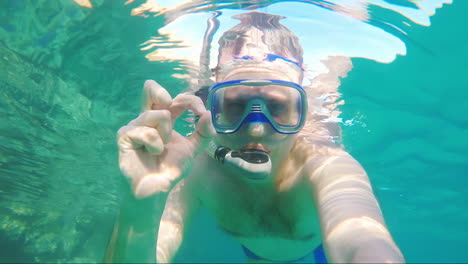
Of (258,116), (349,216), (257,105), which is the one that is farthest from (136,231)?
(257,105)

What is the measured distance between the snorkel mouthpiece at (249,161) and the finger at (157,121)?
96 cm

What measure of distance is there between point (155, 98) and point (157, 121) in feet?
0.81

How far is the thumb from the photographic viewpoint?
7.99ft

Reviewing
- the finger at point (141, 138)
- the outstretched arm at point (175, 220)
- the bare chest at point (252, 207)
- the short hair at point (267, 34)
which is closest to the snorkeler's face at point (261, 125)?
the bare chest at point (252, 207)

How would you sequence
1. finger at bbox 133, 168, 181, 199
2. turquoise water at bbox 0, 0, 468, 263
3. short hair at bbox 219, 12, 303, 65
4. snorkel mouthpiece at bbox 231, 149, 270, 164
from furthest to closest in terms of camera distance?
turquoise water at bbox 0, 0, 468, 263
short hair at bbox 219, 12, 303, 65
snorkel mouthpiece at bbox 231, 149, 270, 164
finger at bbox 133, 168, 181, 199

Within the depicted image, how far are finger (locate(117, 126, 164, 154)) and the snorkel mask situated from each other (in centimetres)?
124

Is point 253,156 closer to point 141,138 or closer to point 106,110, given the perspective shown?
point 141,138

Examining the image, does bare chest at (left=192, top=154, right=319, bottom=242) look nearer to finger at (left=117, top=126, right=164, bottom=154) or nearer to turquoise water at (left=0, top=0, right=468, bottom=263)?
turquoise water at (left=0, top=0, right=468, bottom=263)

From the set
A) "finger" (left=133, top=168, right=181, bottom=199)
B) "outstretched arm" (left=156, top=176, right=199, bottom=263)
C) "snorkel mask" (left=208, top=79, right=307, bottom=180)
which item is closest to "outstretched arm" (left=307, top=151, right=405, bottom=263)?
"snorkel mask" (left=208, top=79, right=307, bottom=180)

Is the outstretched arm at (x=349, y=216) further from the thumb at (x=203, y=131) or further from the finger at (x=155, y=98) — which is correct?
the finger at (x=155, y=98)

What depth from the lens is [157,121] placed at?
2.19 metres

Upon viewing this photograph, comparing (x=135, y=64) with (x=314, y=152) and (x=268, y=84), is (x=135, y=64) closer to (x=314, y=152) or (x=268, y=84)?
(x=268, y=84)

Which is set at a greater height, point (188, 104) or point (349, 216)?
point (188, 104)

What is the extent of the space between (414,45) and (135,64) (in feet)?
23.2
